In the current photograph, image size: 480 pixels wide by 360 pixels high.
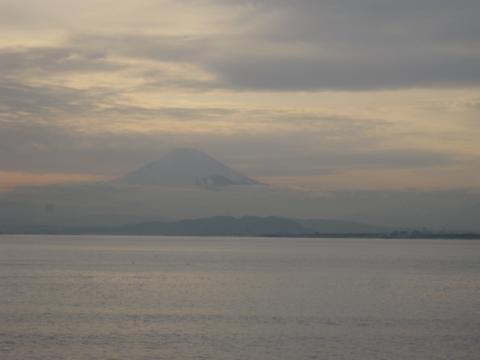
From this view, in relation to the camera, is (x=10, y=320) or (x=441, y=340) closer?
(x=441, y=340)

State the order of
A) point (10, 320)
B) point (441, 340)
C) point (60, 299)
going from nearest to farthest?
point (441, 340) → point (10, 320) → point (60, 299)

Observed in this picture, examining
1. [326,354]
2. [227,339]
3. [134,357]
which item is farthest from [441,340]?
[134,357]

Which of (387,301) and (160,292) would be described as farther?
(160,292)

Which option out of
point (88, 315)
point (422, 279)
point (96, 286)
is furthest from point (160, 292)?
point (422, 279)

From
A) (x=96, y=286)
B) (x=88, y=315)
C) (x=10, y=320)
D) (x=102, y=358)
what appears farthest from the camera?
(x=96, y=286)

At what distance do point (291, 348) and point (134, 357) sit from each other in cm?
817

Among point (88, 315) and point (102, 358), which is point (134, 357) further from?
point (88, 315)

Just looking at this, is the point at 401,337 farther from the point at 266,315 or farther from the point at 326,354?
the point at 266,315

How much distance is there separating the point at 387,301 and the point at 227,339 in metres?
24.9

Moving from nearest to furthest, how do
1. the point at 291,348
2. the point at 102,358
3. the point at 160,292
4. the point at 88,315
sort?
the point at 102,358
the point at 291,348
the point at 88,315
the point at 160,292

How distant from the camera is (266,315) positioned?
167 feet

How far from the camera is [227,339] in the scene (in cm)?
4050

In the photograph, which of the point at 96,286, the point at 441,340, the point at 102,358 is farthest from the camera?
the point at 96,286

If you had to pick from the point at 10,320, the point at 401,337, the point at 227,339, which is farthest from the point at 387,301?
the point at 10,320
